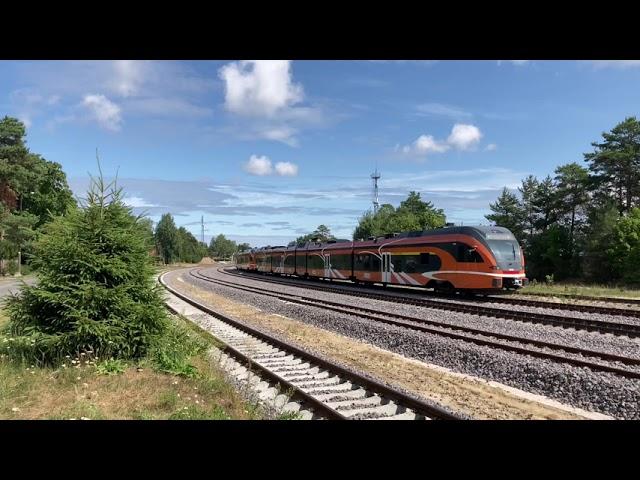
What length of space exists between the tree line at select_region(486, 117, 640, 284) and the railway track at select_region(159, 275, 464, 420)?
43243 mm

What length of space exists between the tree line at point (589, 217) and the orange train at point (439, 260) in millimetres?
27975

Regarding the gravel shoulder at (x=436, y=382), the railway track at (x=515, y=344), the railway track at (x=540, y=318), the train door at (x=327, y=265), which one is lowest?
the gravel shoulder at (x=436, y=382)

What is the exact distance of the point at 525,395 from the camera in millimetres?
7832

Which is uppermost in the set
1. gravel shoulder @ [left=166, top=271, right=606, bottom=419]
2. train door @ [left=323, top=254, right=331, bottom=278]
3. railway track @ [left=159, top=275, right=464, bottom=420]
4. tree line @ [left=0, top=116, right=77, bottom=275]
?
tree line @ [left=0, top=116, right=77, bottom=275]

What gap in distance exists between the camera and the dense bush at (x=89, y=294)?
24.9ft

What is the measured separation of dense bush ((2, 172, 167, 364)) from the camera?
7.59 m

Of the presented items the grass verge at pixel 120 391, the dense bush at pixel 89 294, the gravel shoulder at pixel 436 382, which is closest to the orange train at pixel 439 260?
the gravel shoulder at pixel 436 382

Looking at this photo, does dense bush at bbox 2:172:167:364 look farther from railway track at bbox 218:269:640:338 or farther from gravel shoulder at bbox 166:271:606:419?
railway track at bbox 218:269:640:338

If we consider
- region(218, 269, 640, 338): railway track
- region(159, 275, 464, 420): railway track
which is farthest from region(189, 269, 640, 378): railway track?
region(159, 275, 464, 420): railway track

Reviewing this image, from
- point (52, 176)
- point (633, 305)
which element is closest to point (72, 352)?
point (633, 305)

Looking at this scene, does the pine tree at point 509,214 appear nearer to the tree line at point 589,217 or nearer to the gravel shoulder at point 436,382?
the tree line at point 589,217

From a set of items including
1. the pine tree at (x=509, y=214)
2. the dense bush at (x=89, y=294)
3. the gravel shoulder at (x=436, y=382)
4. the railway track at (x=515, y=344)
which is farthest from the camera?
the pine tree at (x=509, y=214)
